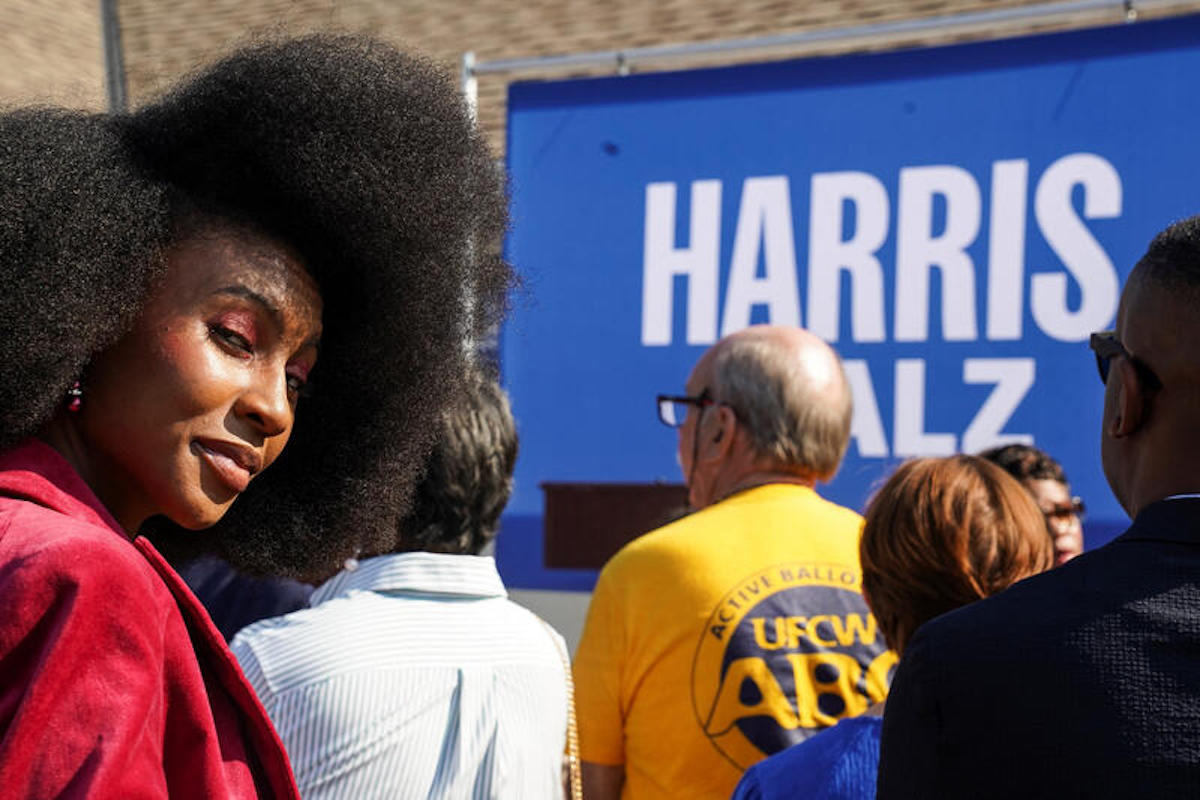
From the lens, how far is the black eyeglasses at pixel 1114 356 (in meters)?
1.62

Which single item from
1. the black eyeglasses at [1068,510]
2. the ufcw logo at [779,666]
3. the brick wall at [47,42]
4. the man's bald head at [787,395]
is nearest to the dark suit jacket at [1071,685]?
the ufcw logo at [779,666]

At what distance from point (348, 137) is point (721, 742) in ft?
5.01

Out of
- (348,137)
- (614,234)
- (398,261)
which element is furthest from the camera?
(614,234)

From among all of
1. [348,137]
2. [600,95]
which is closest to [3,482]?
[348,137]

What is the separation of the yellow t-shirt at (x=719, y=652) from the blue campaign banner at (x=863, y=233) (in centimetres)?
94

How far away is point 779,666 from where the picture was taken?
2717 millimetres

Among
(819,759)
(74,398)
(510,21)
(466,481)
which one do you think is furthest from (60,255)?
(510,21)

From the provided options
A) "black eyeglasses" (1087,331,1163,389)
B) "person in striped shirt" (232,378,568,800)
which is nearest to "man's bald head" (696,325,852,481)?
"person in striped shirt" (232,378,568,800)

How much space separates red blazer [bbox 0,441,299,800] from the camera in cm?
104

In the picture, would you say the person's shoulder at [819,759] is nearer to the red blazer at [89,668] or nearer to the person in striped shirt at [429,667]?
the person in striped shirt at [429,667]

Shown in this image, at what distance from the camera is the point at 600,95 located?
434cm

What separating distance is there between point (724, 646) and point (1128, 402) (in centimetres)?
128

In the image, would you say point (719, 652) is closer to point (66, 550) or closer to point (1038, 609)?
point (1038, 609)

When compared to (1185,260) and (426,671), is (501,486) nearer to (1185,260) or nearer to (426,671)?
(426,671)
